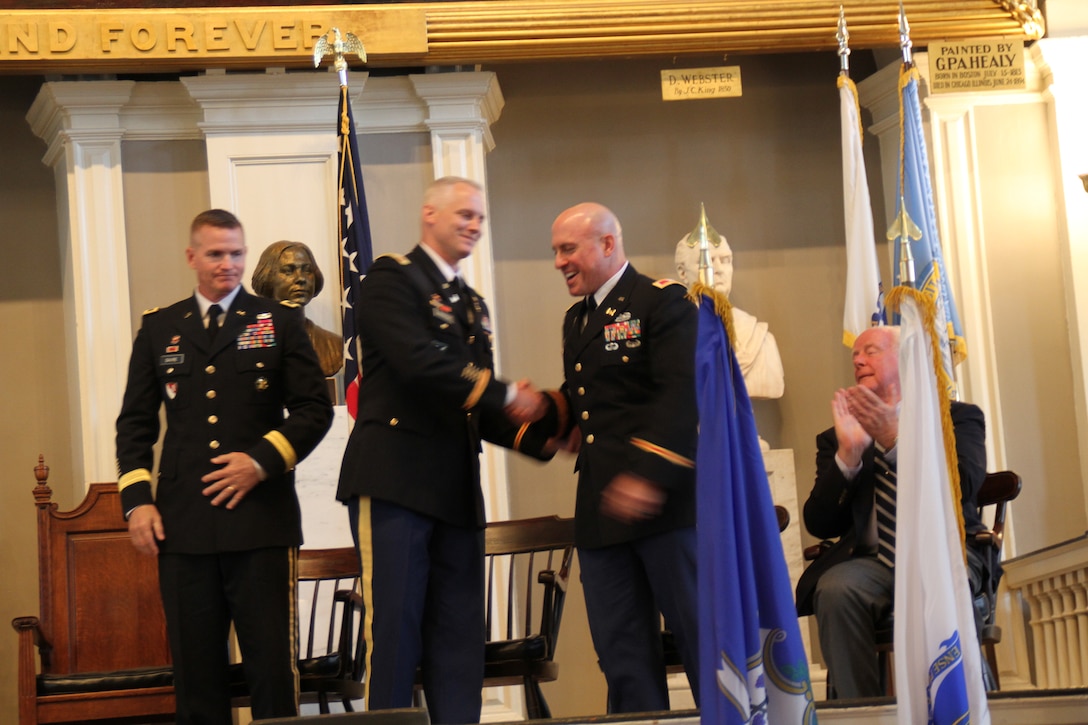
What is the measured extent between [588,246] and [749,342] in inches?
111

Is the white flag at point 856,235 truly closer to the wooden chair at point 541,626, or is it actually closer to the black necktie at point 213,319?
the wooden chair at point 541,626

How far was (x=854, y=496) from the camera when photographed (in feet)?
13.4

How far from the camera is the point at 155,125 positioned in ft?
19.9

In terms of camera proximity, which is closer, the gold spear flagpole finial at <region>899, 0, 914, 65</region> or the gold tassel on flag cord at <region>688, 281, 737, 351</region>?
the gold tassel on flag cord at <region>688, 281, 737, 351</region>

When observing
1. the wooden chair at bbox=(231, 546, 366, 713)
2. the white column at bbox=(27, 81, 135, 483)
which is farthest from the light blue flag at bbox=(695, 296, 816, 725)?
the white column at bbox=(27, 81, 135, 483)

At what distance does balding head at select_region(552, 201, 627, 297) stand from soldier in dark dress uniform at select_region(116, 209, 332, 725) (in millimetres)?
690

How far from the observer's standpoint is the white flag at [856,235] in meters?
5.92

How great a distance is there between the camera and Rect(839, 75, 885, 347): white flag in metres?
5.92

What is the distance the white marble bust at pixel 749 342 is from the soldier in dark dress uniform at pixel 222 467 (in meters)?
2.91

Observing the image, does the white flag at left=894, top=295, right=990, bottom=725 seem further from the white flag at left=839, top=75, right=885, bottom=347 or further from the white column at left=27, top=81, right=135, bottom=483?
the white column at left=27, top=81, right=135, bottom=483

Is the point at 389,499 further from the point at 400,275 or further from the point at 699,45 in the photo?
the point at 699,45

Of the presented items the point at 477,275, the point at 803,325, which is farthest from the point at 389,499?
the point at 803,325

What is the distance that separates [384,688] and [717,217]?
3.96m

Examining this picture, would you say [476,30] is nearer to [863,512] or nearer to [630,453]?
[863,512]
